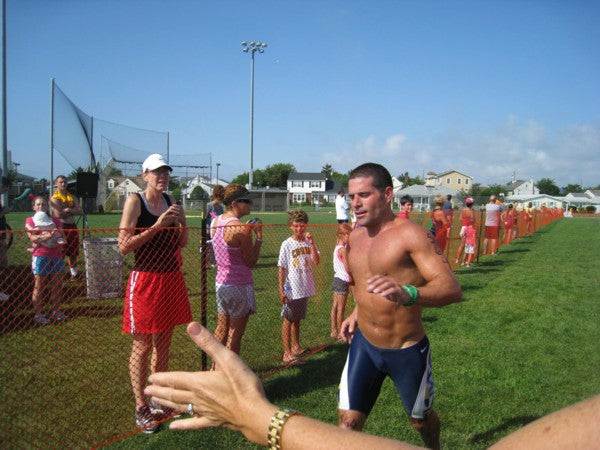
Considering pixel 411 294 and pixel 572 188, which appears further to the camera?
pixel 572 188

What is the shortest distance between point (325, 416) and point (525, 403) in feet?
6.72

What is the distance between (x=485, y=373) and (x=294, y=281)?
243cm

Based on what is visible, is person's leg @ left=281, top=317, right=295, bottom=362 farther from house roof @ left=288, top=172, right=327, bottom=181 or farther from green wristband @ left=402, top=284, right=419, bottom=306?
house roof @ left=288, top=172, right=327, bottom=181

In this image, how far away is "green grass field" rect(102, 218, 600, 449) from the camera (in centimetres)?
394

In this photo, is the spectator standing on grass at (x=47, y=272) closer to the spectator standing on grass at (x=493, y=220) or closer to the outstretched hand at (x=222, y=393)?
the outstretched hand at (x=222, y=393)

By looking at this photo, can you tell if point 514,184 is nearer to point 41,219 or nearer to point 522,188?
point 522,188

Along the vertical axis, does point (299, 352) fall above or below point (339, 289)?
below

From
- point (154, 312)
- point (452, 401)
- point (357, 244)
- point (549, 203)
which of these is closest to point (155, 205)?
point (154, 312)

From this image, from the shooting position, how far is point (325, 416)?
4.12m

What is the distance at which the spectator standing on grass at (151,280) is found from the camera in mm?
3703

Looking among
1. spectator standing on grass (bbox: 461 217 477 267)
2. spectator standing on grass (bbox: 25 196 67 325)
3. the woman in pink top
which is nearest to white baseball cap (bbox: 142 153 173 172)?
the woman in pink top

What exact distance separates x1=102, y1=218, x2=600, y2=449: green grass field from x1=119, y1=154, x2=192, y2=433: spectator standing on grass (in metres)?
0.53

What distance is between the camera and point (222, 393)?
4.03ft

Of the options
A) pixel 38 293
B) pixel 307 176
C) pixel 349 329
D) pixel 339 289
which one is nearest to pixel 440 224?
pixel 339 289
